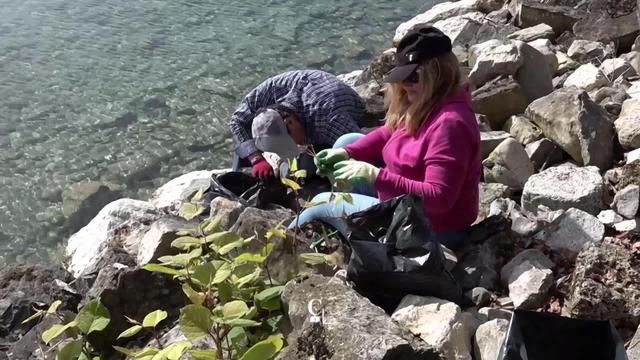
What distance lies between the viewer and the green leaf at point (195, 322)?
2.45 metres

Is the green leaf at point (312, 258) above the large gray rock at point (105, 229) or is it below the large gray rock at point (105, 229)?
above

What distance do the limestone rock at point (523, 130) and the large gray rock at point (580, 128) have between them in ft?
0.42

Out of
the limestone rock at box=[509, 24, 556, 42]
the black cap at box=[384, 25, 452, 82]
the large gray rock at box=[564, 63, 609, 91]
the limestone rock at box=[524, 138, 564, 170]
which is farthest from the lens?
the limestone rock at box=[509, 24, 556, 42]

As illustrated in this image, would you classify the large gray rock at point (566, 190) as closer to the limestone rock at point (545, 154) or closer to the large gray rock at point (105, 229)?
the limestone rock at point (545, 154)

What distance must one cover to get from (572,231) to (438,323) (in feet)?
4.20

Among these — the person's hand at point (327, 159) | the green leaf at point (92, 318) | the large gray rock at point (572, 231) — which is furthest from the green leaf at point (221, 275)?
the large gray rock at point (572, 231)

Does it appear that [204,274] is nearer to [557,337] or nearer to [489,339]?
[489,339]

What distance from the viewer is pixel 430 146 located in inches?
136

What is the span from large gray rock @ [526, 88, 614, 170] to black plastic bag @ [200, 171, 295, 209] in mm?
1784

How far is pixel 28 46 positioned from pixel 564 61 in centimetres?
679

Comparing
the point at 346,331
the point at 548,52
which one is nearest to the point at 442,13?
the point at 548,52

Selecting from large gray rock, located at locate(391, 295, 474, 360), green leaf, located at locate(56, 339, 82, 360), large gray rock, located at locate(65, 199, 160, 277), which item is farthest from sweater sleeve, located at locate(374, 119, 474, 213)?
large gray rock, located at locate(65, 199, 160, 277)

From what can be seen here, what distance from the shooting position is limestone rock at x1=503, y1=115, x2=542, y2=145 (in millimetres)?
5016

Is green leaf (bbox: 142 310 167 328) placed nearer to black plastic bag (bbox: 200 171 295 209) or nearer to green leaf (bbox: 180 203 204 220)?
green leaf (bbox: 180 203 204 220)
